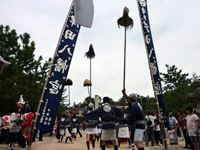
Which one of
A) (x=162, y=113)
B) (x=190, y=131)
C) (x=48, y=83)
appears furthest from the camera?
(x=162, y=113)

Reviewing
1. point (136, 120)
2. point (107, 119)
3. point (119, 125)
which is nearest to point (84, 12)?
point (107, 119)

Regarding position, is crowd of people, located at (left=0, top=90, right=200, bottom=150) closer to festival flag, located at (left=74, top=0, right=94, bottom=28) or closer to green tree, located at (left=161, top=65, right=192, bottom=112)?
festival flag, located at (left=74, top=0, right=94, bottom=28)

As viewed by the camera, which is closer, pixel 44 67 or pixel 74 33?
pixel 74 33

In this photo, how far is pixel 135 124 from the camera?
32.2 feet

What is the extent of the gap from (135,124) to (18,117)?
652 centimetres

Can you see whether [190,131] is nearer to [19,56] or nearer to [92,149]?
[92,149]

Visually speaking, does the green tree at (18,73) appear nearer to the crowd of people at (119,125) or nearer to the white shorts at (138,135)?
the crowd of people at (119,125)

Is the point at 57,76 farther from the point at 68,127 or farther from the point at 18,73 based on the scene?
the point at 18,73

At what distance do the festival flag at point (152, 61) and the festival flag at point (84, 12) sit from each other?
3856 millimetres

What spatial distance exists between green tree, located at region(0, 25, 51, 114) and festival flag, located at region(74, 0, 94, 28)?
17722 mm

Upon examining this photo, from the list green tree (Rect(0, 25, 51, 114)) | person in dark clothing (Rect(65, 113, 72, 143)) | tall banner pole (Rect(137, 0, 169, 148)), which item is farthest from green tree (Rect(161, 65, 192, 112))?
tall banner pole (Rect(137, 0, 169, 148))

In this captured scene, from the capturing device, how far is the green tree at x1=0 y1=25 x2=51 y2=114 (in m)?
27.9

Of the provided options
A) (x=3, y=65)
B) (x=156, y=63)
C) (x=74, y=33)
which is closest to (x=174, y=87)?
(x=156, y=63)

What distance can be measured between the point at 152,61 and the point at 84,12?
4475mm
